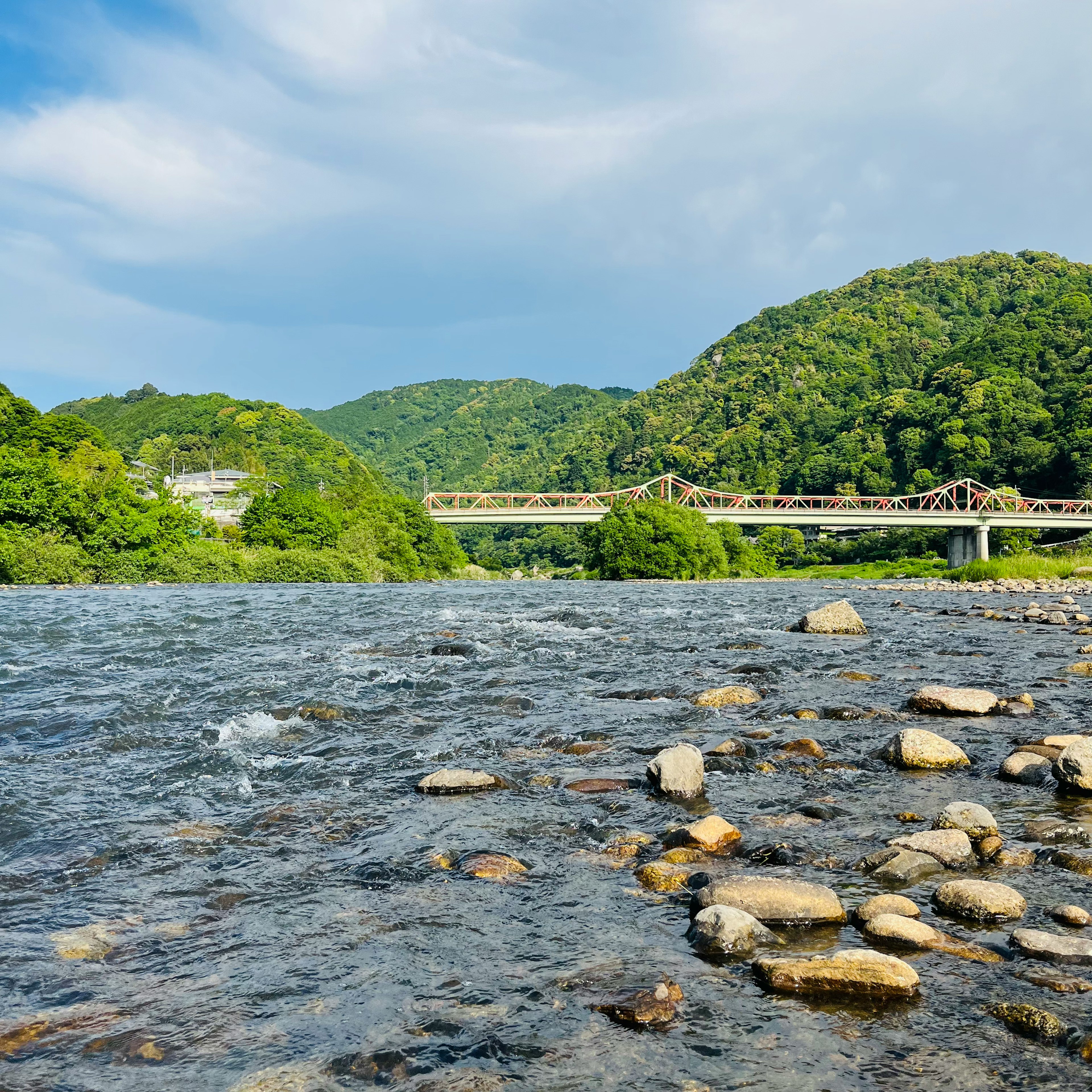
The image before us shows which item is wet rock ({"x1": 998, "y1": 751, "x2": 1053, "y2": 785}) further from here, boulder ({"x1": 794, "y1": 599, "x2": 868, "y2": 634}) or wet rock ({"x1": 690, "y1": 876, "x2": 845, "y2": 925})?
boulder ({"x1": 794, "y1": 599, "x2": 868, "y2": 634})

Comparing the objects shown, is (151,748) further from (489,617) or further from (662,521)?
(662,521)

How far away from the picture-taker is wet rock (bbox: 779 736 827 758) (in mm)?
8594

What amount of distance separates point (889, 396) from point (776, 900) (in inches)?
5999

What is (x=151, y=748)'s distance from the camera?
29.0 ft

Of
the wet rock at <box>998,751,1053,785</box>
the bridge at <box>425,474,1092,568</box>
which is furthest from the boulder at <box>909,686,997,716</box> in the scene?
the bridge at <box>425,474,1092,568</box>

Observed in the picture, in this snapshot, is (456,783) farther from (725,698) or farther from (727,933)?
(725,698)

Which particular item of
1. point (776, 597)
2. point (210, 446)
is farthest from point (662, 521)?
point (210, 446)

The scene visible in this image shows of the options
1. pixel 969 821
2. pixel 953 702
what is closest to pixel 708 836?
pixel 969 821

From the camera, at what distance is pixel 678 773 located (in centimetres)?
725

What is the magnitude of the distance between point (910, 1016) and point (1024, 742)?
5914mm

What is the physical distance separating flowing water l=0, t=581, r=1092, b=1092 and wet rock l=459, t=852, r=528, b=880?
73 mm

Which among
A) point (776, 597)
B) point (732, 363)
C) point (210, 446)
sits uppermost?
point (732, 363)

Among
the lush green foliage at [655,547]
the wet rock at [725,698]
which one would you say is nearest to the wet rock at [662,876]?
the wet rock at [725,698]

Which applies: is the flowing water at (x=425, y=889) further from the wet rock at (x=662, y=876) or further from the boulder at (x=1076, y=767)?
the boulder at (x=1076, y=767)
